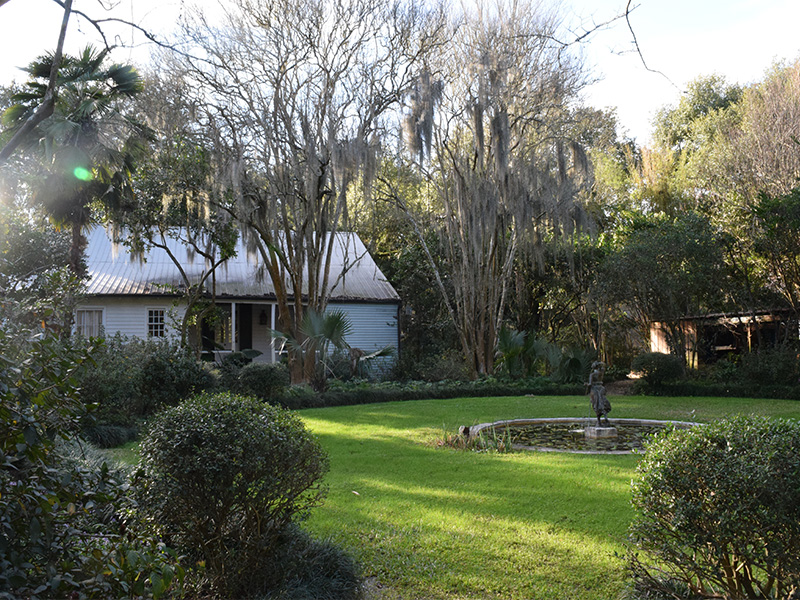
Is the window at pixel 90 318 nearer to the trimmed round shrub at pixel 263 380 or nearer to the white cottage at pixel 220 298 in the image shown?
the white cottage at pixel 220 298

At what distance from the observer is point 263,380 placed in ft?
44.9

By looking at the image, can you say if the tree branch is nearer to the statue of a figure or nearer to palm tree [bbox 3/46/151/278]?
palm tree [bbox 3/46/151/278]

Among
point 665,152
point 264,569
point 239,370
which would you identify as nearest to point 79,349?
point 264,569

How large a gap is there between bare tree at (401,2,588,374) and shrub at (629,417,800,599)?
1342cm

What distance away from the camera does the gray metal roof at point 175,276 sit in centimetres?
2128

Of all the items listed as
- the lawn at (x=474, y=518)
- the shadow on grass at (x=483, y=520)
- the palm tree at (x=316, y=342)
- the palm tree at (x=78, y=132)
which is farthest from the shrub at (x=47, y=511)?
the palm tree at (x=316, y=342)

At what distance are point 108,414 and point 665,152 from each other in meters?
25.6

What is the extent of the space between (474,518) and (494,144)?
534 inches

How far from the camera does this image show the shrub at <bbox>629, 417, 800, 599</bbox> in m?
2.93

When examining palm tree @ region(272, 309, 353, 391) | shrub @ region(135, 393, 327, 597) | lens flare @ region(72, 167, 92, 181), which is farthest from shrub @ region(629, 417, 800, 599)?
lens flare @ region(72, 167, 92, 181)

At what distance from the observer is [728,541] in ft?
9.95

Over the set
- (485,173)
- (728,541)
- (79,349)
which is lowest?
(728,541)

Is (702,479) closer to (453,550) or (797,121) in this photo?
(453,550)

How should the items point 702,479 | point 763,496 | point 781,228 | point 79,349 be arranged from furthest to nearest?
1. point 781,228
2. point 702,479
3. point 763,496
4. point 79,349
